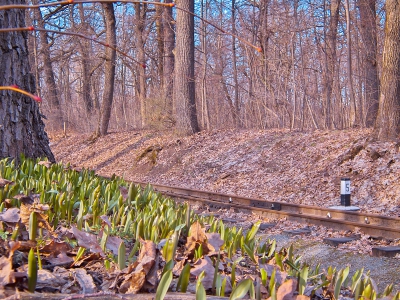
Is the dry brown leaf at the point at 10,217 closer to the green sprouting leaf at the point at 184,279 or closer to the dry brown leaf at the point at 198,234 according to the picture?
the dry brown leaf at the point at 198,234

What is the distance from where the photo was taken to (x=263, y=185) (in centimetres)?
1386

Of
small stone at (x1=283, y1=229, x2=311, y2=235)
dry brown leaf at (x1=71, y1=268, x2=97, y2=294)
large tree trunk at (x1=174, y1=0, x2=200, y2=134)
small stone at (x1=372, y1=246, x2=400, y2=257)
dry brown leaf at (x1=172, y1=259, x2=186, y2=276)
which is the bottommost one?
small stone at (x1=283, y1=229, x2=311, y2=235)

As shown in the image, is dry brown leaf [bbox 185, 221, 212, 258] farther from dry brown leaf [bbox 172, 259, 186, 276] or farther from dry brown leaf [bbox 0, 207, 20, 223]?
dry brown leaf [bbox 0, 207, 20, 223]

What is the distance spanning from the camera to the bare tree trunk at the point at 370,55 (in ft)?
64.1

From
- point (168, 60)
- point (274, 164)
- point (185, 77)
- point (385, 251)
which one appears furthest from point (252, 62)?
point (385, 251)

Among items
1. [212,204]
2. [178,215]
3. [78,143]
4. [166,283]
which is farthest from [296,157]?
[78,143]

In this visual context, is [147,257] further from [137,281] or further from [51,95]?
[51,95]

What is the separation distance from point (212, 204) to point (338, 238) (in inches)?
161

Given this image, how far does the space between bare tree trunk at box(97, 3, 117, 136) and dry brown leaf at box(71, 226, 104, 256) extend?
2471 centimetres

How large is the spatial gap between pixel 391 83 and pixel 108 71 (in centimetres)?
1761

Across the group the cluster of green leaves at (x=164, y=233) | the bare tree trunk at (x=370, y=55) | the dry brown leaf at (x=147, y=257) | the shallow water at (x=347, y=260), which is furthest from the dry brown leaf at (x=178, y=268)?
the bare tree trunk at (x=370, y=55)

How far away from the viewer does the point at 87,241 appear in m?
2.65

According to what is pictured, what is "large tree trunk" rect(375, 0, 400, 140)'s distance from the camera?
1331 centimetres

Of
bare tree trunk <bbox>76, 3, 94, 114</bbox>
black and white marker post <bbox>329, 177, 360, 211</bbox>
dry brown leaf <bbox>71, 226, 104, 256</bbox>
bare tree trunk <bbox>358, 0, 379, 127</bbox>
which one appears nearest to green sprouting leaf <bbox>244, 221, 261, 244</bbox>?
dry brown leaf <bbox>71, 226, 104, 256</bbox>
